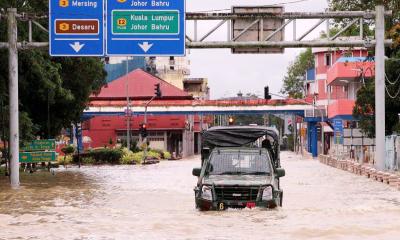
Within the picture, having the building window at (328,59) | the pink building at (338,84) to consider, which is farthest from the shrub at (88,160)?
the building window at (328,59)

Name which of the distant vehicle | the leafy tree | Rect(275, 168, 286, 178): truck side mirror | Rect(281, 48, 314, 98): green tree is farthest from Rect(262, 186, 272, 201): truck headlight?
Rect(281, 48, 314, 98): green tree

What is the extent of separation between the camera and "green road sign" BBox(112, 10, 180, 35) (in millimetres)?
28734

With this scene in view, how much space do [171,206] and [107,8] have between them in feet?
31.9

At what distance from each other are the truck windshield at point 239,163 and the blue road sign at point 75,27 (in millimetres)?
10874

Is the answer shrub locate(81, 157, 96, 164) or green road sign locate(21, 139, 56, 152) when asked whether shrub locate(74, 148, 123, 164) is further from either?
green road sign locate(21, 139, 56, 152)

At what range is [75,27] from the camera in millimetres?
28844

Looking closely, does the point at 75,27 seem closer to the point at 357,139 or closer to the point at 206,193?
the point at 206,193

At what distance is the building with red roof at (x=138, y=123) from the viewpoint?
9212cm

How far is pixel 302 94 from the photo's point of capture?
117562 millimetres

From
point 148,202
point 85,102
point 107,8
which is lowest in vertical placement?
point 148,202

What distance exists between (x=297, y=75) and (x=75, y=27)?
9227 cm

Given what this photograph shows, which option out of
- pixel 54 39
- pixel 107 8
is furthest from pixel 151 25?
pixel 54 39

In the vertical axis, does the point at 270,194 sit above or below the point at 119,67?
below

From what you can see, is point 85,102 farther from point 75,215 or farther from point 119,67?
point 119,67
